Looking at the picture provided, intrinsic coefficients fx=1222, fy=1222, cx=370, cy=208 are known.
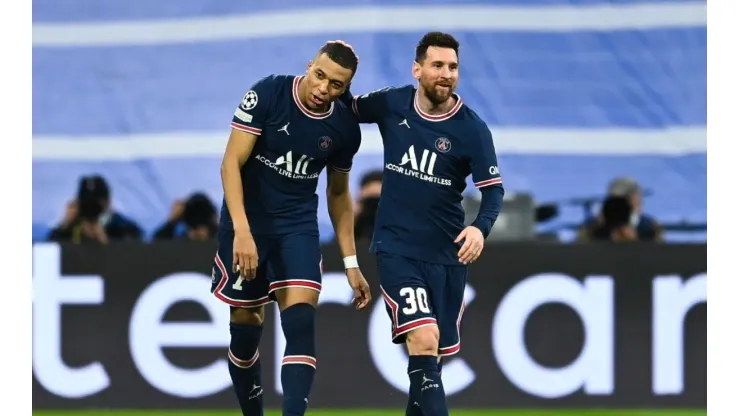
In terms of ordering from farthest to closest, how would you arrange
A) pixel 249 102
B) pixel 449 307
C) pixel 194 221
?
1. pixel 194 221
2. pixel 449 307
3. pixel 249 102

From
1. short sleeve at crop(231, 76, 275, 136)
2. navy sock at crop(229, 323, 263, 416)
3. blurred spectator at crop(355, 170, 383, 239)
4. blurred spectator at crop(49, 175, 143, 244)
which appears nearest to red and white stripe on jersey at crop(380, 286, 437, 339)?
navy sock at crop(229, 323, 263, 416)

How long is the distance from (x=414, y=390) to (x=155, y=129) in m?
6.26

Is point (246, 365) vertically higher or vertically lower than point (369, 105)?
lower

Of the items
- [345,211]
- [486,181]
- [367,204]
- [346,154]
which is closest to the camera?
[486,181]

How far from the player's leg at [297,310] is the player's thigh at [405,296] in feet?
1.22

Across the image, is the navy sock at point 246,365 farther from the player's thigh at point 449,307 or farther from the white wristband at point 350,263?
the player's thigh at point 449,307

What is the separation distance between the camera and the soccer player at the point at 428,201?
5809 mm

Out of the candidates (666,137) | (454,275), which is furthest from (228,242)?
(666,137)

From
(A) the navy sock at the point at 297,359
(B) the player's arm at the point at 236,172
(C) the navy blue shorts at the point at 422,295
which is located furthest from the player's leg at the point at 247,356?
(C) the navy blue shorts at the point at 422,295

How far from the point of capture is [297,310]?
19.4ft

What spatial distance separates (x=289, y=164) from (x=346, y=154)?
309 mm

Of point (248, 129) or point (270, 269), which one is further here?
point (270, 269)

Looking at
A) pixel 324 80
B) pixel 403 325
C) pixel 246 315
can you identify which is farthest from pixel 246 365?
pixel 324 80

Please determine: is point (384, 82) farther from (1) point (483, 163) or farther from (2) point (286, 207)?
(1) point (483, 163)
